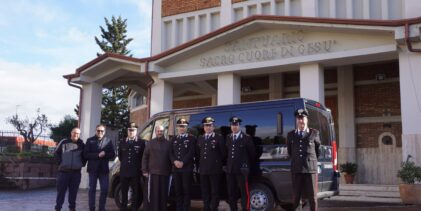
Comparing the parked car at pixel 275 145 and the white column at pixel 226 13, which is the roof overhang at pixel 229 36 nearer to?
the white column at pixel 226 13

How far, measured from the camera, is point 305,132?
Answer: 7566 mm

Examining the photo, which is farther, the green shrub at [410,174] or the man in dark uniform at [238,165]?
the green shrub at [410,174]

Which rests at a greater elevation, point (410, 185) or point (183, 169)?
point (183, 169)

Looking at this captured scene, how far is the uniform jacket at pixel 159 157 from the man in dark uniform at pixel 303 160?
7.67ft

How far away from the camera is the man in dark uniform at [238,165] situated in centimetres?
808

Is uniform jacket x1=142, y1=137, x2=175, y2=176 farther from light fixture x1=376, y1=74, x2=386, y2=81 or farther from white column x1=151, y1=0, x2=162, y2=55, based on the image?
white column x1=151, y1=0, x2=162, y2=55

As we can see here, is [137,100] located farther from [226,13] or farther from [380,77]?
[380,77]

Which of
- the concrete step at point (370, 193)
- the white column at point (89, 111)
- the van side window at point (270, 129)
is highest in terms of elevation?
the white column at point (89, 111)

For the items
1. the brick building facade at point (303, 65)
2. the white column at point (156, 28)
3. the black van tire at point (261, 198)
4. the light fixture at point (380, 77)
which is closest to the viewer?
the black van tire at point (261, 198)

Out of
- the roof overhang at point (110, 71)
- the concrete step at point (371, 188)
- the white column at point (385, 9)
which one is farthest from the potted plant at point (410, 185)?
the roof overhang at point (110, 71)

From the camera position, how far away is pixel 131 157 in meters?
9.15

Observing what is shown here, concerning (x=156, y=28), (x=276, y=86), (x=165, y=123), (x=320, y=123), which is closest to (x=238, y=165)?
(x=320, y=123)

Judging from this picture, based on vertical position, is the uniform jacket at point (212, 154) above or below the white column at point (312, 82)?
below

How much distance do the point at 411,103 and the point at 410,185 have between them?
221 cm
